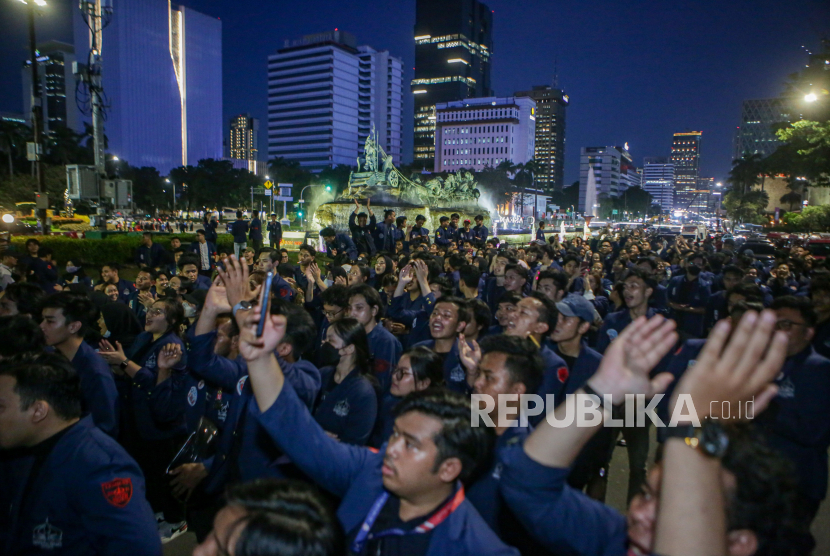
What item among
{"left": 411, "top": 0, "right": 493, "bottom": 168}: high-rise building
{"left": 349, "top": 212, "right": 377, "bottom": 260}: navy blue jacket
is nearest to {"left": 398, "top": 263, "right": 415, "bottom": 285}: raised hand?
{"left": 349, "top": 212, "right": 377, "bottom": 260}: navy blue jacket

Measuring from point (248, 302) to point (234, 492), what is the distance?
163cm

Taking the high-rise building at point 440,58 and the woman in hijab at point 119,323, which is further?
the high-rise building at point 440,58

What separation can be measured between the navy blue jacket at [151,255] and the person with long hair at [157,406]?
27.2 feet

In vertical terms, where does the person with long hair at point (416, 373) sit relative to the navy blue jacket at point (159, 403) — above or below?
above

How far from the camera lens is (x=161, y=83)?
114750mm

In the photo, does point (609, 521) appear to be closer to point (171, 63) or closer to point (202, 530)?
point (202, 530)

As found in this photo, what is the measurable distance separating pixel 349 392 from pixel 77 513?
5.26 feet

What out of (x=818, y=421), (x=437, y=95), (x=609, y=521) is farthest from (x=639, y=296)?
(x=437, y=95)

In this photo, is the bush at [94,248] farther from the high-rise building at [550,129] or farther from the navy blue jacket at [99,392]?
the high-rise building at [550,129]

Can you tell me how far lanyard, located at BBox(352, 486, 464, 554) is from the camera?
1.96m

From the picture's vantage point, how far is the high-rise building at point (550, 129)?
18162cm

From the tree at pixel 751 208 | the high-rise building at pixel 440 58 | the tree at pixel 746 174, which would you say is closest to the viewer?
the tree at pixel 751 208

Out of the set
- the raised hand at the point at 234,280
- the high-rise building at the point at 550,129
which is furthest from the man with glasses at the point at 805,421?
the high-rise building at the point at 550,129

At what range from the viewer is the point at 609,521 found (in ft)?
6.43
